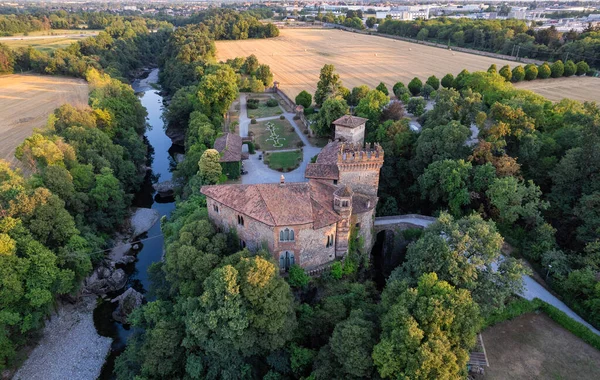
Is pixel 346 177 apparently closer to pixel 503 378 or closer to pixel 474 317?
pixel 474 317

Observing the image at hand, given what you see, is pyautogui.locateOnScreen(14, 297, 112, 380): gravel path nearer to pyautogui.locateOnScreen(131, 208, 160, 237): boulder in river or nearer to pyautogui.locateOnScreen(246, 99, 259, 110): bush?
pyautogui.locateOnScreen(131, 208, 160, 237): boulder in river

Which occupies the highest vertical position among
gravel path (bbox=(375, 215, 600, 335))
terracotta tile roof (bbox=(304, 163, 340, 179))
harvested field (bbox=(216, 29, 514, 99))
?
terracotta tile roof (bbox=(304, 163, 340, 179))

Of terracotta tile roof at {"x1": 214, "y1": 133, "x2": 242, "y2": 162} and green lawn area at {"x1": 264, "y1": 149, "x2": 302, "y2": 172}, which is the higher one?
terracotta tile roof at {"x1": 214, "y1": 133, "x2": 242, "y2": 162}

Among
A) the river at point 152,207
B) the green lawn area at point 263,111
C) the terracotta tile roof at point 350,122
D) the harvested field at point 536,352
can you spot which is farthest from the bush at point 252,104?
the harvested field at point 536,352

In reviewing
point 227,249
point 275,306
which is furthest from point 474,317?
point 227,249

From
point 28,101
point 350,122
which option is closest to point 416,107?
point 350,122

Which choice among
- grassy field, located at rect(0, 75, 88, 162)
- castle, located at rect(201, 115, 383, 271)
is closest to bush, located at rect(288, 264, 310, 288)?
castle, located at rect(201, 115, 383, 271)

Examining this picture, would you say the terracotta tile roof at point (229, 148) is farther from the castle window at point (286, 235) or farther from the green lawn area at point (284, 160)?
the castle window at point (286, 235)

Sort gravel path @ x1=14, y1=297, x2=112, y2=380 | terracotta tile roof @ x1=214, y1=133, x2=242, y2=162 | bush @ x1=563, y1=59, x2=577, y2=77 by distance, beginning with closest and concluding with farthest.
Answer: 1. gravel path @ x1=14, y1=297, x2=112, y2=380
2. terracotta tile roof @ x1=214, y1=133, x2=242, y2=162
3. bush @ x1=563, y1=59, x2=577, y2=77
